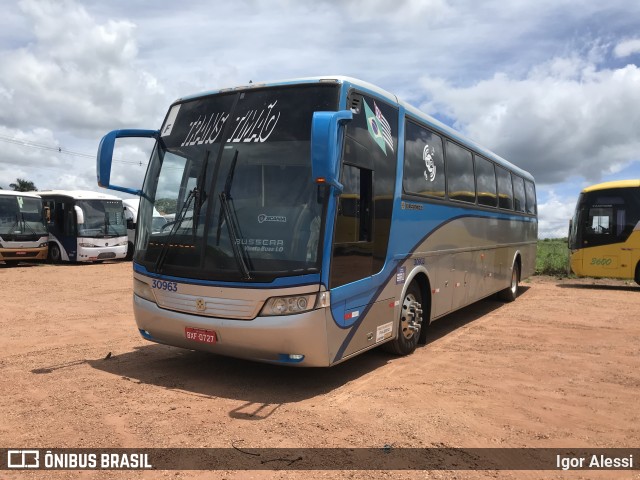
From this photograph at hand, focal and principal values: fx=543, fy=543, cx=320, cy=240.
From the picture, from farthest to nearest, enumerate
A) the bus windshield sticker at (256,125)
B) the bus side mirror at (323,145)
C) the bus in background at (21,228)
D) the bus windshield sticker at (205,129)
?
the bus in background at (21,228)
the bus windshield sticker at (205,129)
the bus windshield sticker at (256,125)
the bus side mirror at (323,145)

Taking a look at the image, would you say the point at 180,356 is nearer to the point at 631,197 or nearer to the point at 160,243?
the point at 160,243

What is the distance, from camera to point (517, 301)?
1409 cm

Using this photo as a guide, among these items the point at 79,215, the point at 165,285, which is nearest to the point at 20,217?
the point at 79,215

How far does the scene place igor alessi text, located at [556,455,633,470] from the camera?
4098mm

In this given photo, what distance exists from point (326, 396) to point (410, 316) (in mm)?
2135

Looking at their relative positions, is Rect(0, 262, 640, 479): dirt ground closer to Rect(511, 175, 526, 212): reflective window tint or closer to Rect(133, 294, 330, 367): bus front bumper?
Rect(133, 294, 330, 367): bus front bumper

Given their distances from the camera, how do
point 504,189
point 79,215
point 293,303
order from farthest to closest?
point 79,215
point 504,189
point 293,303

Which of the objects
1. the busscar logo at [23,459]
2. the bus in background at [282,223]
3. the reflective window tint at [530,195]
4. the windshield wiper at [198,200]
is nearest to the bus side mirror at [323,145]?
the bus in background at [282,223]

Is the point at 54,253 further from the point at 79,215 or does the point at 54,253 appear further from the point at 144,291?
the point at 144,291

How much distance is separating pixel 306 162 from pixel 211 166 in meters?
1.07

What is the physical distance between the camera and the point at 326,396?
5.58m

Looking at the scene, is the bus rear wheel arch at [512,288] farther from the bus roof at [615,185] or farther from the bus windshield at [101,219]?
the bus windshield at [101,219]

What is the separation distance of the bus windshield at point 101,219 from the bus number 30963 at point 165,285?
18622mm

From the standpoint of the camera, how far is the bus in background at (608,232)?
672 inches
